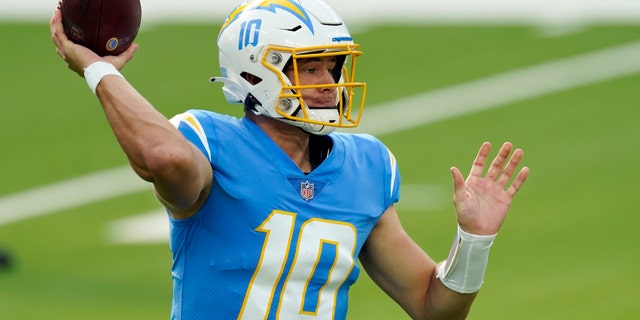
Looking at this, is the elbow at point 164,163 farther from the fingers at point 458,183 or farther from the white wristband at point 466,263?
the white wristband at point 466,263

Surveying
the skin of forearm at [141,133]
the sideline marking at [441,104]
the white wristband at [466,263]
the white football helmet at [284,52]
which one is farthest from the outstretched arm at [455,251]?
the sideline marking at [441,104]

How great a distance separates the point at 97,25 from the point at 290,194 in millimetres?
888

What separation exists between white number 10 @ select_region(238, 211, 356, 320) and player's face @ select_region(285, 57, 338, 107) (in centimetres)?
43

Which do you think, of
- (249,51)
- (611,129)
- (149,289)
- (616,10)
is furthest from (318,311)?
(616,10)

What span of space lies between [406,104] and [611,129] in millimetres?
2002

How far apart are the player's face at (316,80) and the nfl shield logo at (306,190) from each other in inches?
11.2

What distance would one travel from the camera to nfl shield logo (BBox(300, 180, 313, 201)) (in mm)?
4945

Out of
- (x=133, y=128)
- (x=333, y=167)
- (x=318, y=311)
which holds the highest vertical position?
(x=133, y=128)

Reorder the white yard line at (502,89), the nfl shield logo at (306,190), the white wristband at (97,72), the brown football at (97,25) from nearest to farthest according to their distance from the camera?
the white wristband at (97,72), the brown football at (97,25), the nfl shield logo at (306,190), the white yard line at (502,89)

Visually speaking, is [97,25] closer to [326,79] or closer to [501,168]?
[326,79]

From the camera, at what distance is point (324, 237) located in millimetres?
4918

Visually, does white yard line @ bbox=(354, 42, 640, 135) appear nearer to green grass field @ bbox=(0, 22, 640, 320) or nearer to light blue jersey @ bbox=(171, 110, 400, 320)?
green grass field @ bbox=(0, 22, 640, 320)

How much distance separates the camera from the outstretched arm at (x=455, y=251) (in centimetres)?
510

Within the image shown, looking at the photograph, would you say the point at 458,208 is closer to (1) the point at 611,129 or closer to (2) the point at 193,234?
(2) the point at 193,234
